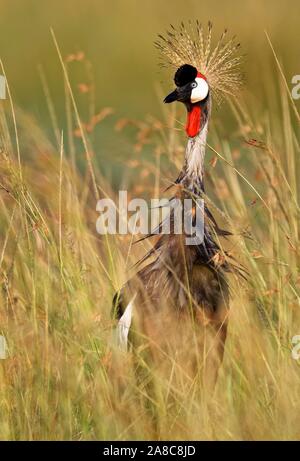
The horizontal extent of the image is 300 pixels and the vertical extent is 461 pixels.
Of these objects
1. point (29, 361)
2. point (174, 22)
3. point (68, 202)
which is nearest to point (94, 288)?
point (68, 202)

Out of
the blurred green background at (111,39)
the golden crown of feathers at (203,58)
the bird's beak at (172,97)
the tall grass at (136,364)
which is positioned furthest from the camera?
the blurred green background at (111,39)

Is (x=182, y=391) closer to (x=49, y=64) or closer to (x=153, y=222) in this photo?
(x=153, y=222)

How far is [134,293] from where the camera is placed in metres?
3.79

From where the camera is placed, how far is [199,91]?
404 cm

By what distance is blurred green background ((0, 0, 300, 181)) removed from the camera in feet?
35.2

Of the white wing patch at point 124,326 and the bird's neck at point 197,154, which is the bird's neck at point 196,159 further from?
the white wing patch at point 124,326

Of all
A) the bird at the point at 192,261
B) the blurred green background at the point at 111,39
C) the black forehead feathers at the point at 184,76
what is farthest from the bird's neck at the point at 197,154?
the blurred green background at the point at 111,39

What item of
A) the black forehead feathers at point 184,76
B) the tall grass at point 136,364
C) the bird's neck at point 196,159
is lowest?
the tall grass at point 136,364

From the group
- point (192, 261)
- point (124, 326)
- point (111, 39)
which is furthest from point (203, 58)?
point (111, 39)

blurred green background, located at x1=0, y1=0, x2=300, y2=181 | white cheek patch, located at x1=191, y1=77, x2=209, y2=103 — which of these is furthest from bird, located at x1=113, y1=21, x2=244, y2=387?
blurred green background, located at x1=0, y1=0, x2=300, y2=181

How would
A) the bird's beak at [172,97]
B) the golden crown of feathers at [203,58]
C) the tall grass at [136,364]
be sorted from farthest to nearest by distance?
the golden crown of feathers at [203,58]
the bird's beak at [172,97]
the tall grass at [136,364]

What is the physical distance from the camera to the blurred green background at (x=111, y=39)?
423 inches

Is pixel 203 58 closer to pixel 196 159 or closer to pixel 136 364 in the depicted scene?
pixel 196 159

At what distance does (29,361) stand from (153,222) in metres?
1.14
